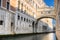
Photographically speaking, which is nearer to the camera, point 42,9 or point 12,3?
point 12,3

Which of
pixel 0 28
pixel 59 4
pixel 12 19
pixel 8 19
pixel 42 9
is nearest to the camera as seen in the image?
pixel 0 28

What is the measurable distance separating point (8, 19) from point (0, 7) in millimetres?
2877

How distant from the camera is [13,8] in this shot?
23438 mm

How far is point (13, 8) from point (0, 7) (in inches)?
231

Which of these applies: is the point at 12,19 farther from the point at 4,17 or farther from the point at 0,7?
the point at 0,7

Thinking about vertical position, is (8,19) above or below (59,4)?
below

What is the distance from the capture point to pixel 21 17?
27125 millimetres

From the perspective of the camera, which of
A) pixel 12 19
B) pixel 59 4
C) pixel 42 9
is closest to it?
pixel 59 4

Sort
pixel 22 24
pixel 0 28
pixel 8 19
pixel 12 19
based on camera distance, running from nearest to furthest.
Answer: pixel 0 28 < pixel 8 19 < pixel 12 19 < pixel 22 24

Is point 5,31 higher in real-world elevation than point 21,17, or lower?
lower

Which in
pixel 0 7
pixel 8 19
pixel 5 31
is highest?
pixel 0 7

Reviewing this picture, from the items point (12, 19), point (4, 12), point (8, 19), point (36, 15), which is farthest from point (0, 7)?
point (36, 15)

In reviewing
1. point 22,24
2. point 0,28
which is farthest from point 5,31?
point 22,24

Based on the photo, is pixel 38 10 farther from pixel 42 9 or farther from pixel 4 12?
pixel 4 12
